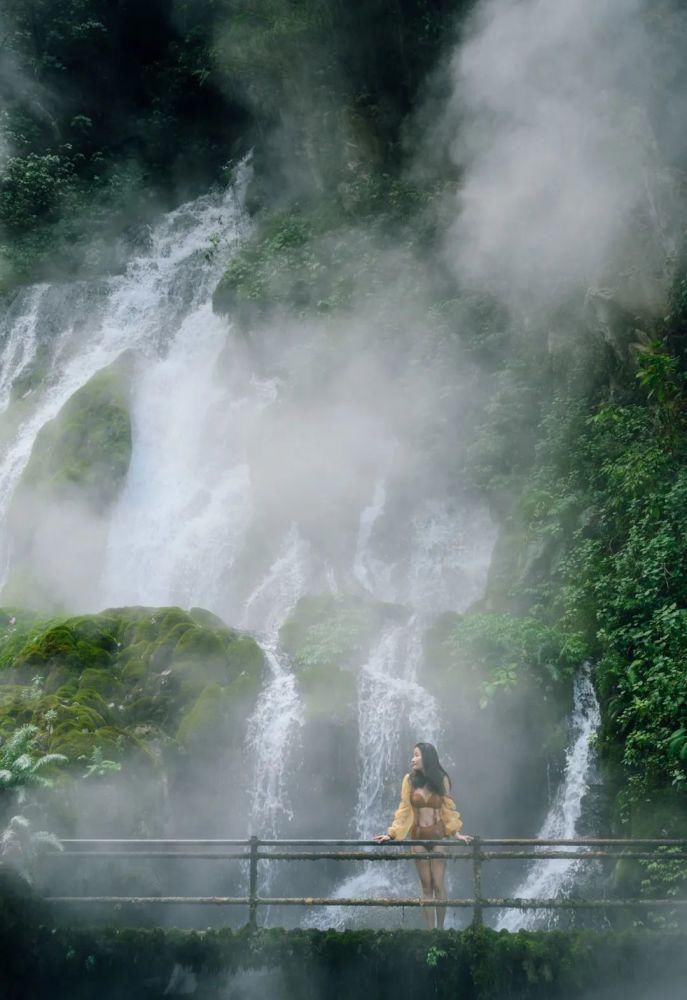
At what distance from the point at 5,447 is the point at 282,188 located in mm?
12120

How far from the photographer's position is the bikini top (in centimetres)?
A: 692

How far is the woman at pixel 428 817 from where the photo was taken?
6844mm

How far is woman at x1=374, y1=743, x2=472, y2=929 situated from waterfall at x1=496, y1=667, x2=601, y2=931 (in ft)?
10.1

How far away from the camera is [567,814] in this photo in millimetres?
10453

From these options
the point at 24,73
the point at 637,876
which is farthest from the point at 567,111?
the point at 24,73

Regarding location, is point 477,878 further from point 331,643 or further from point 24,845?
point 331,643

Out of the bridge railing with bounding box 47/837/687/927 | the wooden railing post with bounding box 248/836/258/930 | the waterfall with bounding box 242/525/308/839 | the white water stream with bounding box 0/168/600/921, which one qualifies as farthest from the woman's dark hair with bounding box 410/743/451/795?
the waterfall with bounding box 242/525/308/839

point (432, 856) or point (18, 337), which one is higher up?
point (18, 337)

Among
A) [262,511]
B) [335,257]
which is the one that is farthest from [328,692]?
[335,257]

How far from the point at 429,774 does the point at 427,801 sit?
0.22 meters

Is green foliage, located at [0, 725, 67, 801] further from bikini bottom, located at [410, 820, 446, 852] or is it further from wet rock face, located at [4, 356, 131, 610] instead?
wet rock face, located at [4, 356, 131, 610]

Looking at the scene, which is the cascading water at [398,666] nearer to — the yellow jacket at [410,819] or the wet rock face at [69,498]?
the yellow jacket at [410,819]

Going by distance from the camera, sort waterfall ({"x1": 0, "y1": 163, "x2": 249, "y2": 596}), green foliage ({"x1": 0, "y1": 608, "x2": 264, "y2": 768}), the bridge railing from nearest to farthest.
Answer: the bridge railing < green foliage ({"x1": 0, "y1": 608, "x2": 264, "y2": 768}) < waterfall ({"x1": 0, "y1": 163, "x2": 249, "y2": 596})

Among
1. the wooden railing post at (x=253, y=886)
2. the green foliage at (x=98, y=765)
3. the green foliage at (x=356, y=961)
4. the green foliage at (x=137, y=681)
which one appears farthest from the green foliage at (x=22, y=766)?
the wooden railing post at (x=253, y=886)
